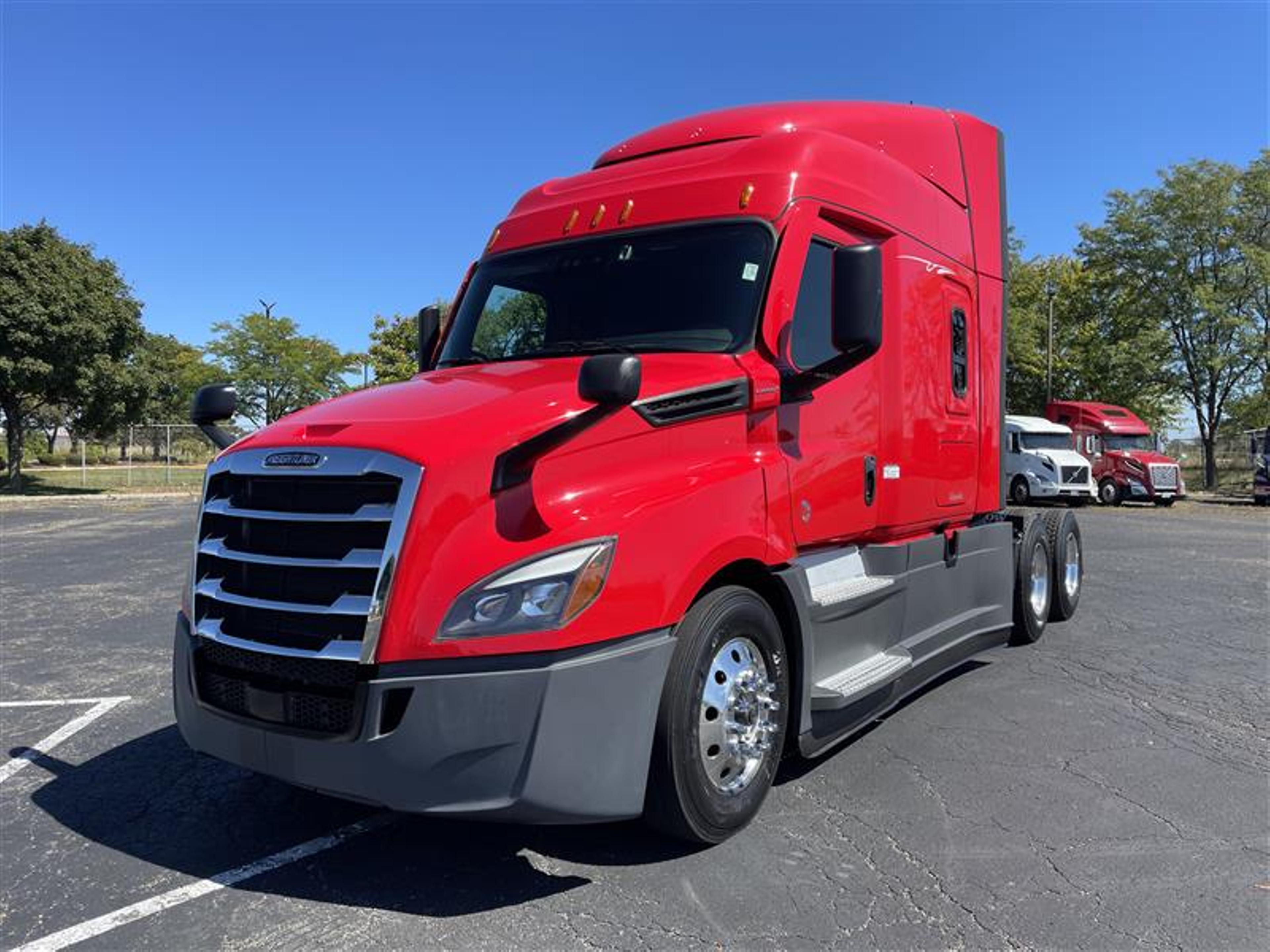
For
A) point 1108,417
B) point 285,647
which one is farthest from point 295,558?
point 1108,417

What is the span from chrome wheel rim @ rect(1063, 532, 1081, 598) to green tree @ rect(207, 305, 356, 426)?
45.2m

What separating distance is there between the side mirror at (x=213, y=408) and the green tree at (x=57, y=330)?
25.4m

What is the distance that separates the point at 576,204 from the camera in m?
4.63

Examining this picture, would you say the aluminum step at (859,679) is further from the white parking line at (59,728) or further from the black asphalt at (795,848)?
the white parking line at (59,728)

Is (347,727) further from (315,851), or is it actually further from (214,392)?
(214,392)

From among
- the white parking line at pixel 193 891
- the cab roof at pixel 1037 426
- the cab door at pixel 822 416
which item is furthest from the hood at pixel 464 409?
the cab roof at pixel 1037 426

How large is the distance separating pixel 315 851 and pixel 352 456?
5.33 feet

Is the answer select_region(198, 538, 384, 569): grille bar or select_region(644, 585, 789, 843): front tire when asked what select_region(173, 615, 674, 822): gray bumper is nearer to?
select_region(644, 585, 789, 843): front tire

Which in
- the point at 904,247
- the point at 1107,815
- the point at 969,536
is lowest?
the point at 1107,815

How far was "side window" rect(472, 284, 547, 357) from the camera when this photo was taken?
4.38 metres

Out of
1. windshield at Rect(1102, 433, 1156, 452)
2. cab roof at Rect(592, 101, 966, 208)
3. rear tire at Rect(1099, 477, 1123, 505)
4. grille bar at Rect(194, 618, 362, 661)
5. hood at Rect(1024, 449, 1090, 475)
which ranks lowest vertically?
rear tire at Rect(1099, 477, 1123, 505)

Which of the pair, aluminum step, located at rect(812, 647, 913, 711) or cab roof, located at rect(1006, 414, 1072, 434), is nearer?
aluminum step, located at rect(812, 647, 913, 711)

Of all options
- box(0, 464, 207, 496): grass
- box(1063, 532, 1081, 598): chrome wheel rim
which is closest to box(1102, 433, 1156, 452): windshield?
box(1063, 532, 1081, 598): chrome wheel rim

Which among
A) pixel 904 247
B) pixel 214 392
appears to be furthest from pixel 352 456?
pixel 904 247
